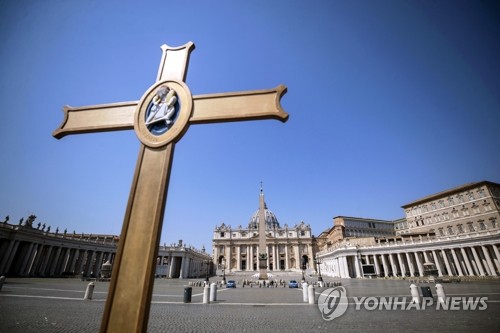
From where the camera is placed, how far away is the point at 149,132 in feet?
10.2

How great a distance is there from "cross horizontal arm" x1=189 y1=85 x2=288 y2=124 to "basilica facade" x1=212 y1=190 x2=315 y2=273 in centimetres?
9743

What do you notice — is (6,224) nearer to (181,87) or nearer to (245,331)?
(245,331)

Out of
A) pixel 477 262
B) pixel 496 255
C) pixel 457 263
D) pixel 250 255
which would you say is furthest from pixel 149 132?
pixel 250 255

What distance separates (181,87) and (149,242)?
2.12 meters

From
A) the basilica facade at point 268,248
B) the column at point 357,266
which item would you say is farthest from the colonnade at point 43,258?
the column at point 357,266

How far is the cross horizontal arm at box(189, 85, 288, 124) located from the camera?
290cm

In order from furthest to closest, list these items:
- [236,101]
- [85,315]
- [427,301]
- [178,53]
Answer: [427,301]
[85,315]
[178,53]
[236,101]

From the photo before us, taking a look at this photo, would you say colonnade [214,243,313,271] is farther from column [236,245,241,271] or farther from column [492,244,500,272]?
column [492,244,500,272]

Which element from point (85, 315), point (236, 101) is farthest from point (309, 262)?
point (236, 101)

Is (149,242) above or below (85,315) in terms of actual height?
above

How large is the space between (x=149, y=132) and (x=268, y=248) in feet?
335

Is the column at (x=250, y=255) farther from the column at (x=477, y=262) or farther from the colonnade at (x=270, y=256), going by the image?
the column at (x=477, y=262)

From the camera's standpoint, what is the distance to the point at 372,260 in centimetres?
5878

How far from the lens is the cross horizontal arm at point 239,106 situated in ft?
9.51
